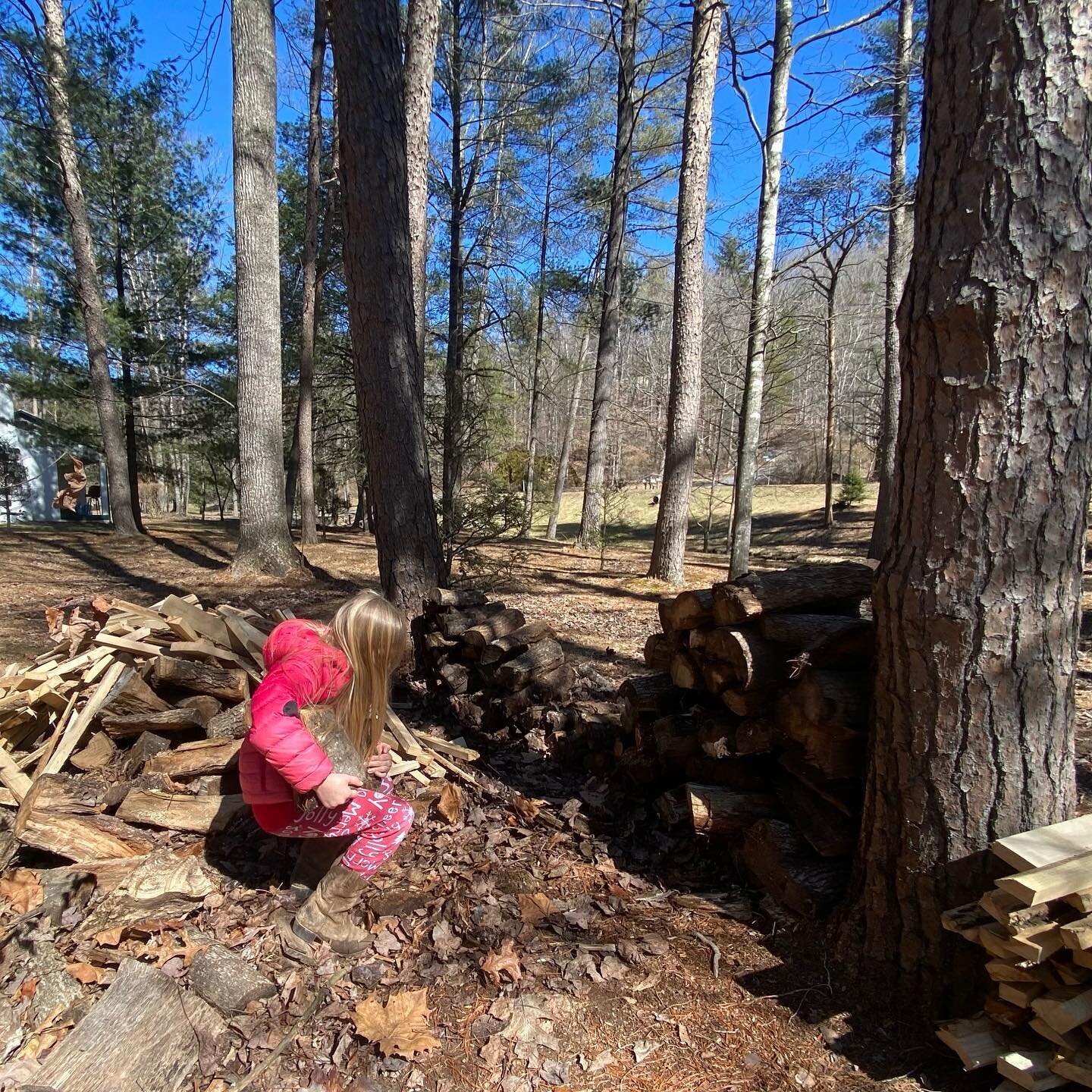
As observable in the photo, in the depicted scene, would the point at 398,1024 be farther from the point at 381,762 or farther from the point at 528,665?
the point at 528,665

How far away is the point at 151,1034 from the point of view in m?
2.04

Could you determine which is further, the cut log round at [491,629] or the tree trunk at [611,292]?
the tree trunk at [611,292]

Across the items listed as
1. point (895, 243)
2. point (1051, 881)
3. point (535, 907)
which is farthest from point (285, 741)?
point (895, 243)

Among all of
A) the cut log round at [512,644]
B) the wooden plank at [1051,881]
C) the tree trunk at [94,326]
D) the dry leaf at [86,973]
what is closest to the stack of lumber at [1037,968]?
the wooden plank at [1051,881]

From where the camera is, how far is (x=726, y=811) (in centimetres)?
302

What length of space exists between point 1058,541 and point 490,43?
17.5 metres

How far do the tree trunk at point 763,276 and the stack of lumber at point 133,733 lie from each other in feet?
22.2

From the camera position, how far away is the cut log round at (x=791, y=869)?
8.63 ft

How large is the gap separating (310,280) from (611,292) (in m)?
6.07

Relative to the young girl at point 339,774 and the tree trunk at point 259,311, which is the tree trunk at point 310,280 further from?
the young girl at point 339,774

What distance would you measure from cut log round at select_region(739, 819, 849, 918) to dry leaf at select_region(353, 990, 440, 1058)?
1.43 meters

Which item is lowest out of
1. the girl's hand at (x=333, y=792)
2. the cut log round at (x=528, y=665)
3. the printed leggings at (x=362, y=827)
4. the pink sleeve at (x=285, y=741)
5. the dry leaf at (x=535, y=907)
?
the dry leaf at (x=535, y=907)

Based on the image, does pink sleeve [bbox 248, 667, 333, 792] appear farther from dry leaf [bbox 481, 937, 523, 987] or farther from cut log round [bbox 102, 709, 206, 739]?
cut log round [bbox 102, 709, 206, 739]

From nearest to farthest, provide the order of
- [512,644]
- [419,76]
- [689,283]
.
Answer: [512,644] < [419,76] < [689,283]
